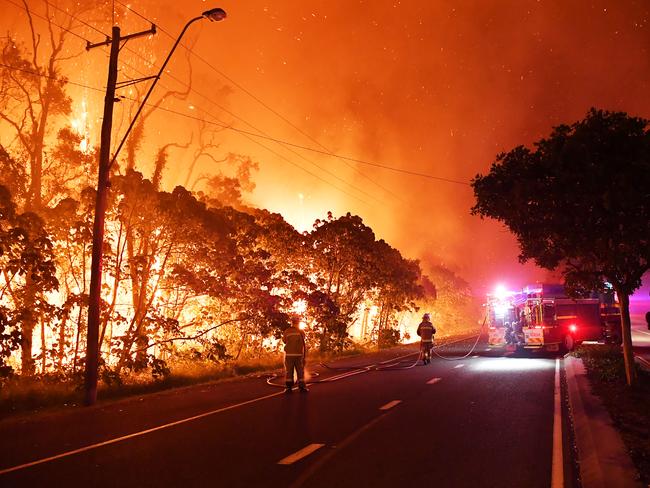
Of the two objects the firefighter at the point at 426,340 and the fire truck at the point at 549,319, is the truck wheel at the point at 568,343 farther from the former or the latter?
the firefighter at the point at 426,340

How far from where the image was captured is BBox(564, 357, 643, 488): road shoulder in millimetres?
6582

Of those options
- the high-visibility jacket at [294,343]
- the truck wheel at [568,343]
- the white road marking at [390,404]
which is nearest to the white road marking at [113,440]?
the high-visibility jacket at [294,343]

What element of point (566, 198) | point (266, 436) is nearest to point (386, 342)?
point (566, 198)

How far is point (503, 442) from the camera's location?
862 centimetres

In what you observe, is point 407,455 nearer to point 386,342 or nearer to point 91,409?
point 91,409

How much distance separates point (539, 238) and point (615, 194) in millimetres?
2456

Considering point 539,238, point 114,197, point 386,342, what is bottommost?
point 386,342

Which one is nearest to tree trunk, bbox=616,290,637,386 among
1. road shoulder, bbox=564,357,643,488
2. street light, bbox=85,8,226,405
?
road shoulder, bbox=564,357,643,488

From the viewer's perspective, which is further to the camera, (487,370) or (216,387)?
(487,370)

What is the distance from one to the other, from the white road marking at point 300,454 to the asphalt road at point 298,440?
0.05 feet

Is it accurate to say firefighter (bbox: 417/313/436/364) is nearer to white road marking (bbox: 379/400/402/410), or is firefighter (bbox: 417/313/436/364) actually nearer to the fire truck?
the fire truck

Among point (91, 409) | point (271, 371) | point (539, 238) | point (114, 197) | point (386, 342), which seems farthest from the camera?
point (386, 342)

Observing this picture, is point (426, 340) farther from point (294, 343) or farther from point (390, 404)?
point (390, 404)

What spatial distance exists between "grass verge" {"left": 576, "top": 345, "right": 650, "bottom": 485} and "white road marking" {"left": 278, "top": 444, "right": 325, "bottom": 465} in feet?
12.8
